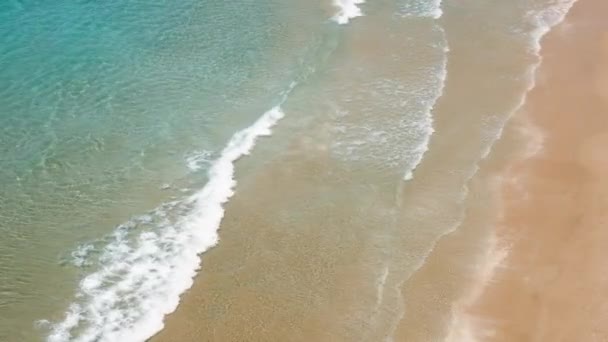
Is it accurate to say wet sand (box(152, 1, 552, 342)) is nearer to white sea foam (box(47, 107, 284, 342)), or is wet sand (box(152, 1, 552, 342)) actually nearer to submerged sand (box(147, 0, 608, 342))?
submerged sand (box(147, 0, 608, 342))

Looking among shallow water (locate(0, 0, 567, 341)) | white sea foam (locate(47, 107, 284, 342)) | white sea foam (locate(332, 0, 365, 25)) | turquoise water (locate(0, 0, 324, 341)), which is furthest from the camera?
white sea foam (locate(332, 0, 365, 25))

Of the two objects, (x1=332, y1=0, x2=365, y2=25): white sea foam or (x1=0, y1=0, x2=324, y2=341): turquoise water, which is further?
(x1=332, y1=0, x2=365, y2=25): white sea foam

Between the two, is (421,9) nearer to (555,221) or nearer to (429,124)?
(429,124)

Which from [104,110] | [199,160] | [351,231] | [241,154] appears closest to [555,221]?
[351,231]

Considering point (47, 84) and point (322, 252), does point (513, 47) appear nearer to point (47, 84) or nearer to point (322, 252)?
point (322, 252)

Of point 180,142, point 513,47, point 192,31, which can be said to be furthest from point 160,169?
point 513,47

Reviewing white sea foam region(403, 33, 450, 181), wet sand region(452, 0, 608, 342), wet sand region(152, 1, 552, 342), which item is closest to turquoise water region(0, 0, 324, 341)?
wet sand region(152, 1, 552, 342)

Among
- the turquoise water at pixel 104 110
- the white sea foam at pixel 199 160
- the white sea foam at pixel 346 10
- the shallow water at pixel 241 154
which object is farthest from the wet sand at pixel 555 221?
the turquoise water at pixel 104 110
